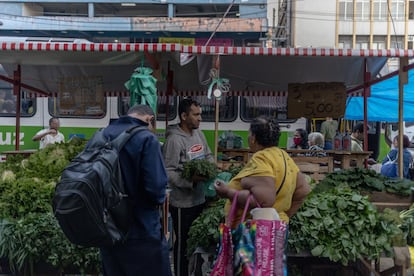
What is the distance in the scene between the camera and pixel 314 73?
26.0 ft

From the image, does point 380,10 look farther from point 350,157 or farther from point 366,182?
point 366,182

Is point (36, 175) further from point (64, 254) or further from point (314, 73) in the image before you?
point (314, 73)

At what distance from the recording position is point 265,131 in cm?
356

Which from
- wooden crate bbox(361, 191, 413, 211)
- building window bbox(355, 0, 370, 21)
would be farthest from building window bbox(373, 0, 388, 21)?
wooden crate bbox(361, 191, 413, 211)

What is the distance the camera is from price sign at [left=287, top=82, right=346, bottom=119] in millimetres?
7996

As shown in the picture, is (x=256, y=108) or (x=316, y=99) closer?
(x=316, y=99)

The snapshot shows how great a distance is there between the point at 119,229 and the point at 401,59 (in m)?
4.39

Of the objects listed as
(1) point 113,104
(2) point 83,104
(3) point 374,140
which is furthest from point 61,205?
(3) point 374,140

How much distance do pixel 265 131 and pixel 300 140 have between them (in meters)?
7.35

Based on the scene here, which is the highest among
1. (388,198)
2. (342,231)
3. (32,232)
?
(388,198)

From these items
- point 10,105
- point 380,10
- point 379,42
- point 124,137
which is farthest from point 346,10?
point 124,137

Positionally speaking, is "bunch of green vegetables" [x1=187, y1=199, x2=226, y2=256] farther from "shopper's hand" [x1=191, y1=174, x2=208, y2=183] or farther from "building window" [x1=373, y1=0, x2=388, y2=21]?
"building window" [x1=373, y1=0, x2=388, y2=21]

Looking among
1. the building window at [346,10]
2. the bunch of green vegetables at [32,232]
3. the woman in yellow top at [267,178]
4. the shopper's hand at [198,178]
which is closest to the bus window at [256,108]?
the bunch of green vegetables at [32,232]

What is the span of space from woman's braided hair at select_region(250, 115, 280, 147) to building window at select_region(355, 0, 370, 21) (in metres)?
32.9
